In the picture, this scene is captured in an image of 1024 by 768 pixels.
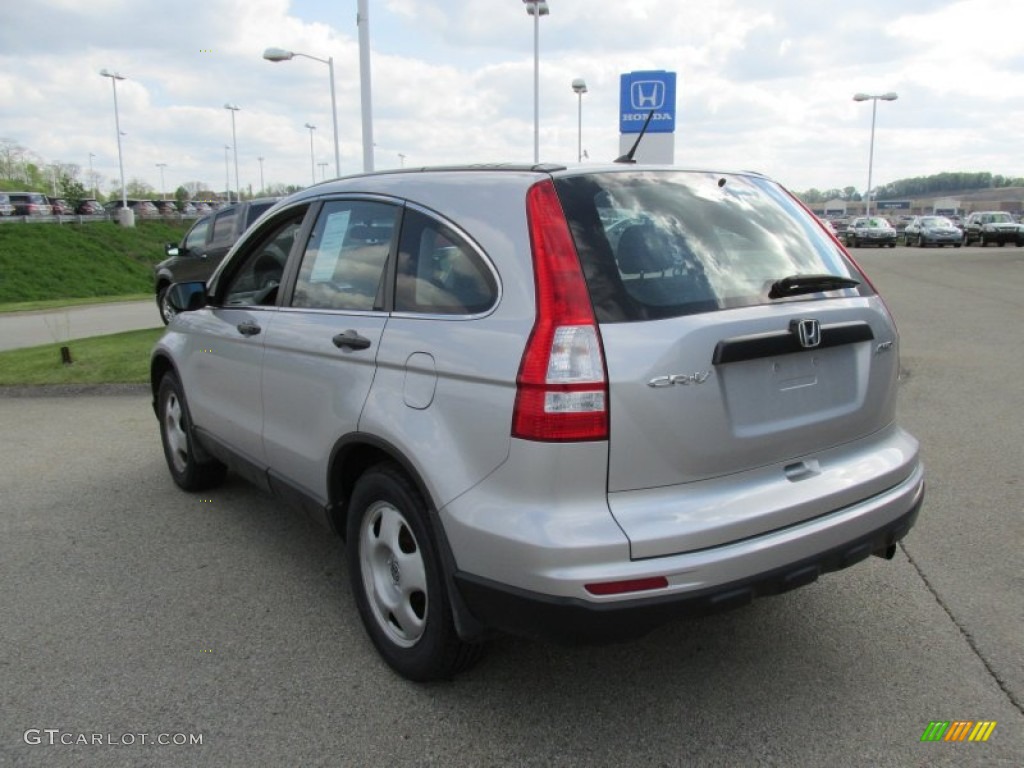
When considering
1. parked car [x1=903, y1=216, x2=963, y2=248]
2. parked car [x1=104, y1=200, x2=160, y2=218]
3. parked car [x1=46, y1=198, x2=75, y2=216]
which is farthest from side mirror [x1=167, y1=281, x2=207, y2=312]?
parked car [x1=104, y1=200, x2=160, y2=218]

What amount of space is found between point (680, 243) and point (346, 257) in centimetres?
144

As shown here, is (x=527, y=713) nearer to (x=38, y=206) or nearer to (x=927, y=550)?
(x=927, y=550)

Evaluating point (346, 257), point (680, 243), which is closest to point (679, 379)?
point (680, 243)

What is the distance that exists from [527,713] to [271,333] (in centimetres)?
200

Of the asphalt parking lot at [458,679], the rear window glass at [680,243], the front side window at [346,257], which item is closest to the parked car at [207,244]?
the asphalt parking lot at [458,679]

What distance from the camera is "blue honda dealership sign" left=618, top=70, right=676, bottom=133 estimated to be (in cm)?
1315

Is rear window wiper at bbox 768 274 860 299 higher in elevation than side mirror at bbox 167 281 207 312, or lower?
higher

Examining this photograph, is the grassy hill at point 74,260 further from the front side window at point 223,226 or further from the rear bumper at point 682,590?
the rear bumper at point 682,590

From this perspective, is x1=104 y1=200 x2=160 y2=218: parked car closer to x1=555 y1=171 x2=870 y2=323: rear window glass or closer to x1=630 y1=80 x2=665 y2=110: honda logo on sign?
x1=630 y1=80 x2=665 y2=110: honda logo on sign

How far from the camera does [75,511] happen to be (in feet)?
16.3

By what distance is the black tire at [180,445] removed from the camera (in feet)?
16.4

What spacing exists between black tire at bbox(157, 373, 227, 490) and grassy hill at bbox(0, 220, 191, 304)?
32850 millimetres

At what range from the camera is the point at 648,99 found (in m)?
13.4

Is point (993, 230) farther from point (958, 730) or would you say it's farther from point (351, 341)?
point (351, 341)
